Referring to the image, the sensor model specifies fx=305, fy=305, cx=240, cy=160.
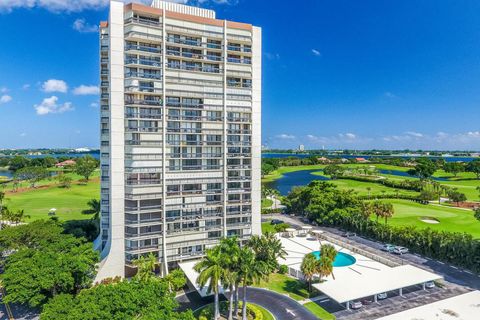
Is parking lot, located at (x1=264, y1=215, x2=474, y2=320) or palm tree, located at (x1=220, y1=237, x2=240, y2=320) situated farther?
parking lot, located at (x1=264, y1=215, x2=474, y2=320)

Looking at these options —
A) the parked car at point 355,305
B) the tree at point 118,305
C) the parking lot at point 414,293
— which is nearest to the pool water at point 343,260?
the parking lot at point 414,293

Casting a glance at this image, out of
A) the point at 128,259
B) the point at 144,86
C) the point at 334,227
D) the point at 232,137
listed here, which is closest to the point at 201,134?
the point at 232,137

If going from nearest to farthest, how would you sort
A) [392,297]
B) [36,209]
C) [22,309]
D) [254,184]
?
[22,309] < [392,297] < [254,184] < [36,209]

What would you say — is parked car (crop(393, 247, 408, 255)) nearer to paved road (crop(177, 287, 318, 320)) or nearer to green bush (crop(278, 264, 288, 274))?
green bush (crop(278, 264, 288, 274))

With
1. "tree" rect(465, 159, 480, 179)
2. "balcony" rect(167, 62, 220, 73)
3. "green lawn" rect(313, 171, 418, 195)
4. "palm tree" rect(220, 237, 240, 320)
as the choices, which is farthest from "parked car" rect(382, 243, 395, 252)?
"tree" rect(465, 159, 480, 179)

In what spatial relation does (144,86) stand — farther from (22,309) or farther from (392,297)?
(392,297)

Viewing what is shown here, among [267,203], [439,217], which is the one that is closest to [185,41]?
[267,203]

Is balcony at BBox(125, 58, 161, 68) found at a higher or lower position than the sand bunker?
higher
